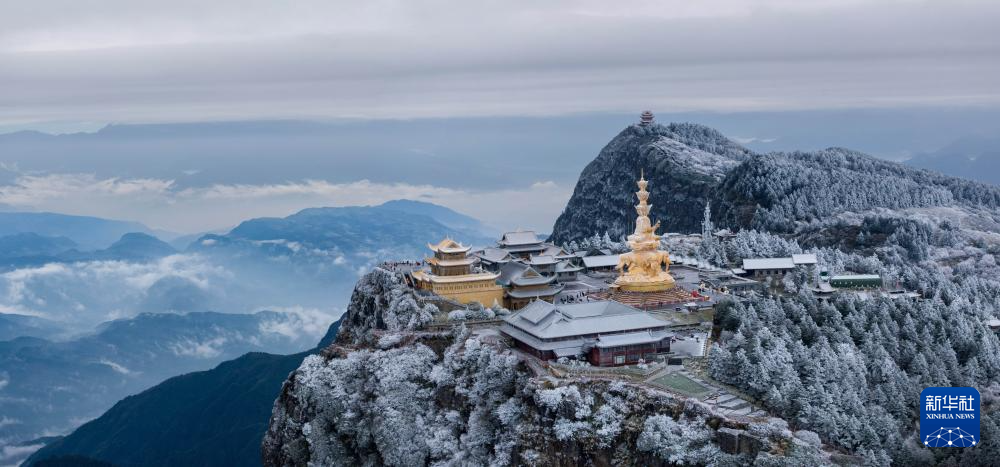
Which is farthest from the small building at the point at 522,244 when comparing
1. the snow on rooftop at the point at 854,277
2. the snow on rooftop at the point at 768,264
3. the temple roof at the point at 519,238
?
the snow on rooftop at the point at 854,277

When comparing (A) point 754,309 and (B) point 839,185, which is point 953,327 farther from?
(B) point 839,185

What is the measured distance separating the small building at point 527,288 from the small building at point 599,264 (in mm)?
9411

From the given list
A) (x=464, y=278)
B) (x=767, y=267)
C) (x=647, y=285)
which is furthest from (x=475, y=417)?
(x=767, y=267)

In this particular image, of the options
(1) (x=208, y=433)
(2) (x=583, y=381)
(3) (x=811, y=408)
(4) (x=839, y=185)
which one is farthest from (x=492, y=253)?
(4) (x=839, y=185)

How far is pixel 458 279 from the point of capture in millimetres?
61062

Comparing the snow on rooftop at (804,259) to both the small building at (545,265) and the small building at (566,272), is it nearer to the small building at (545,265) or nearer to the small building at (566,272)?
the small building at (566,272)

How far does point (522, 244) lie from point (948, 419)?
1422 inches

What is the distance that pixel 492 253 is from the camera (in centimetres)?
6894

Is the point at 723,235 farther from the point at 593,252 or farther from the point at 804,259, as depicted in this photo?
the point at 804,259

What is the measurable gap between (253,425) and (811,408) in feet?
226

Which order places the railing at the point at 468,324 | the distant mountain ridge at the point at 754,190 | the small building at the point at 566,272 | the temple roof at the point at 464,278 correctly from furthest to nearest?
the distant mountain ridge at the point at 754,190
the small building at the point at 566,272
the temple roof at the point at 464,278
the railing at the point at 468,324

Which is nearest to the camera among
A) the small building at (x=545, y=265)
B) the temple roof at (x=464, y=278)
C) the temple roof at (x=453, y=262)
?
the temple roof at (x=464, y=278)

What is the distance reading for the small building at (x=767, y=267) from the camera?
6531 centimetres

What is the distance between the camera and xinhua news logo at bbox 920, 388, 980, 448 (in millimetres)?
41281
